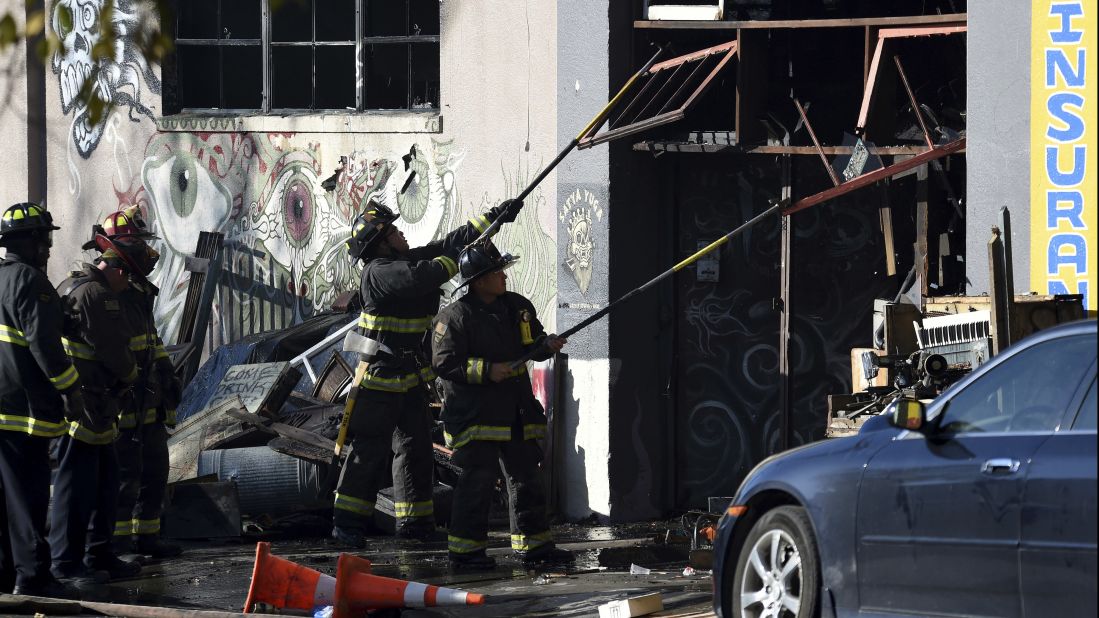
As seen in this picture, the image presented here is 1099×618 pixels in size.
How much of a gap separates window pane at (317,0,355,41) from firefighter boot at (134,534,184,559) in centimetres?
529

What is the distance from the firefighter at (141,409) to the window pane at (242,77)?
4286mm

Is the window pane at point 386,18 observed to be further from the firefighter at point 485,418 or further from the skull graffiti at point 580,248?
the firefighter at point 485,418

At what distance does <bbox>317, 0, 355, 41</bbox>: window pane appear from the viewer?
1431 centimetres

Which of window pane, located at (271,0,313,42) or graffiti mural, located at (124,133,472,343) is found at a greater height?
window pane, located at (271,0,313,42)

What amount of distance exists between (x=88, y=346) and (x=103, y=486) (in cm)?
89

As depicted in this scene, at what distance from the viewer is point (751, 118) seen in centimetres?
1169

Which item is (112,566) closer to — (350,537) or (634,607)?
(350,537)

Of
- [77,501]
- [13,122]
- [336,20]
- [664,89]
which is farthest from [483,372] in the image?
[13,122]

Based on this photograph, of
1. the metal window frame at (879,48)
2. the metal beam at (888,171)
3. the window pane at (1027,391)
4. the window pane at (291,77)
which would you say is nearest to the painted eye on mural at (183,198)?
the window pane at (291,77)

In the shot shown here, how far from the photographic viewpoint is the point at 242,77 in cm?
1494

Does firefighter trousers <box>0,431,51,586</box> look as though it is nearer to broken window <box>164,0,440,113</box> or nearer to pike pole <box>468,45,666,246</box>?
pike pole <box>468,45,666,246</box>

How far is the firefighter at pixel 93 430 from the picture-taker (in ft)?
31.2

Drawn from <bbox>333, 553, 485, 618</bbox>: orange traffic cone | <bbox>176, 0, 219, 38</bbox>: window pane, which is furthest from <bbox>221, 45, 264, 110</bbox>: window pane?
<bbox>333, 553, 485, 618</bbox>: orange traffic cone

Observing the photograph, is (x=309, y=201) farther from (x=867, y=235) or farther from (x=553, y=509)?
(x=867, y=235)
